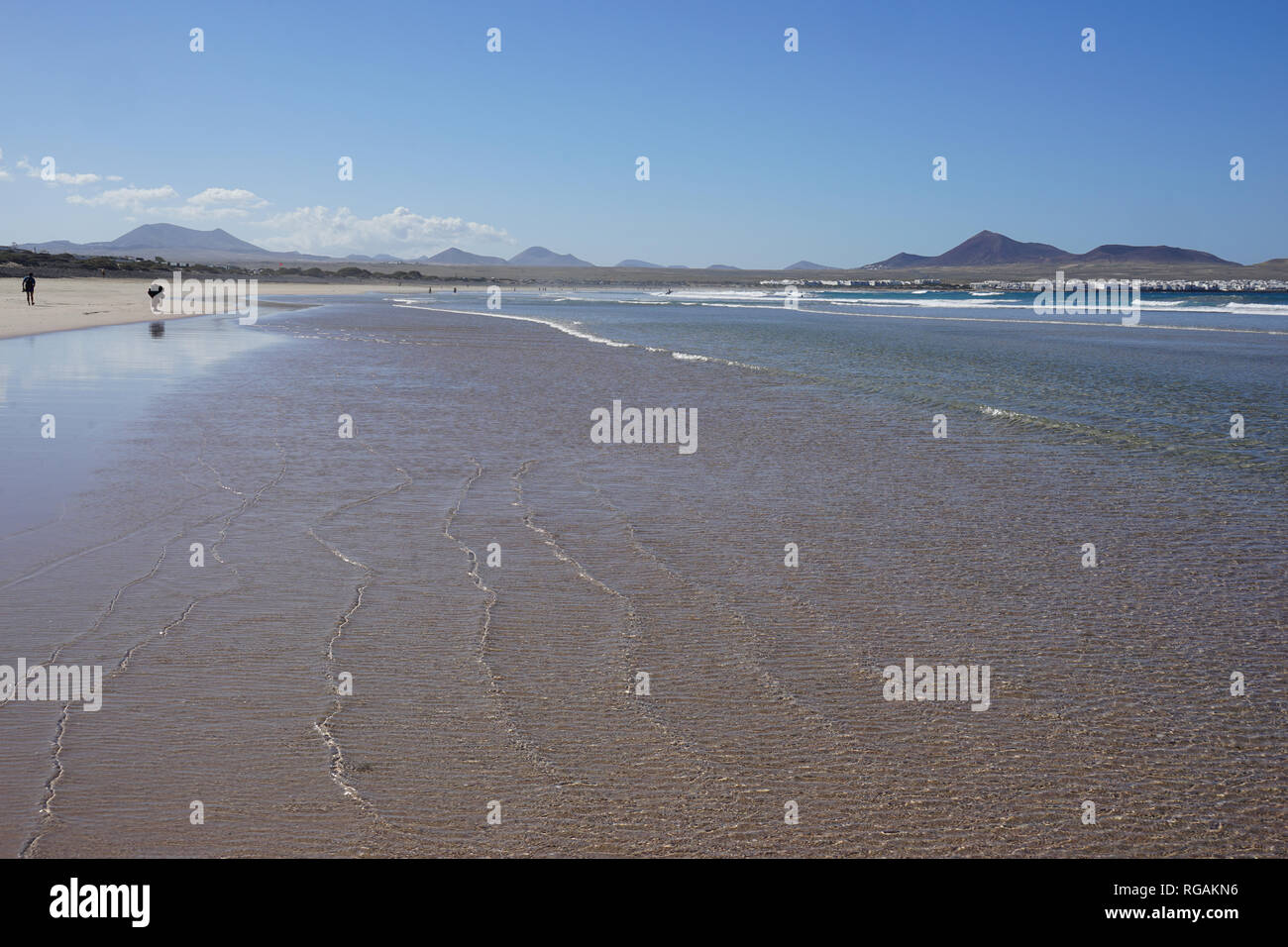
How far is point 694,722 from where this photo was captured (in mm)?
4613

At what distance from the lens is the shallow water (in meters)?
3.82

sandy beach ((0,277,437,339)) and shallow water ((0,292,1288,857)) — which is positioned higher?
sandy beach ((0,277,437,339))

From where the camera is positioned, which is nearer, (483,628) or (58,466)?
A: (483,628)

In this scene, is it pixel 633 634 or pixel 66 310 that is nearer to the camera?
pixel 633 634

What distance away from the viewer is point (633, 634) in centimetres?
579

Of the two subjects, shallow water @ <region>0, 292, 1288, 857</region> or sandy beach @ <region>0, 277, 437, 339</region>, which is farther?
sandy beach @ <region>0, 277, 437, 339</region>

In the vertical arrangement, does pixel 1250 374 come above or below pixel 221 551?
above

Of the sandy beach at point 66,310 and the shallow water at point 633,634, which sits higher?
the sandy beach at point 66,310

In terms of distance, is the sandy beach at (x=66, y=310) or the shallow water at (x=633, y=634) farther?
the sandy beach at (x=66, y=310)

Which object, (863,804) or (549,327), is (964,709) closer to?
(863,804)

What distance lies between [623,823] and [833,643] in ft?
7.41

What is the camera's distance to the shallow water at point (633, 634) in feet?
12.5
